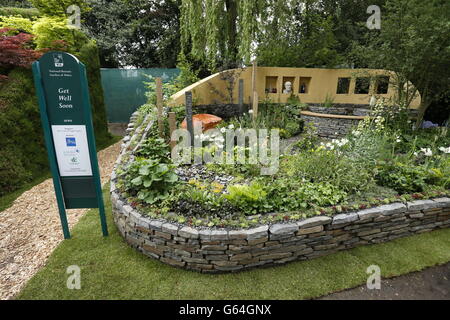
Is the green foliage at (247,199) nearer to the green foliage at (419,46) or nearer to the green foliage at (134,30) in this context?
the green foliage at (419,46)

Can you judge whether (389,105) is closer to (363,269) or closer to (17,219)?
(363,269)

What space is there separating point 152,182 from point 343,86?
31.1 ft

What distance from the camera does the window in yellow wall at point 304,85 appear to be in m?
8.75

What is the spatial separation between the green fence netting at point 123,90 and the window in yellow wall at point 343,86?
667cm

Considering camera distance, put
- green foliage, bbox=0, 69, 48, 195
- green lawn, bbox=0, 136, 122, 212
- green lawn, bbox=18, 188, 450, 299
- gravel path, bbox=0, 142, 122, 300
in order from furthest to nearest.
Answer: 1. green foliage, bbox=0, 69, 48, 195
2. green lawn, bbox=0, 136, 122, 212
3. gravel path, bbox=0, 142, 122, 300
4. green lawn, bbox=18, 188, 450, 299

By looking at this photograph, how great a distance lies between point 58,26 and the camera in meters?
5.25

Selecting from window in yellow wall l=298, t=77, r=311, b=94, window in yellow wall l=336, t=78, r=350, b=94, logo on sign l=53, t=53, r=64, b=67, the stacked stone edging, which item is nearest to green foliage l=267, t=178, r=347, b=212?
the stacked stone edging

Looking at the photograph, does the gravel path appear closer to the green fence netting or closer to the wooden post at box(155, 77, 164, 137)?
the wooden post at box(155, 77, 164, 137)

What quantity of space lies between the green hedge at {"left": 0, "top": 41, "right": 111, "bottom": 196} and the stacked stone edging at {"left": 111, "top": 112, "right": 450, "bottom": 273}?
2.52 m

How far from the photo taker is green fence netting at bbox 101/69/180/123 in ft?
29.0

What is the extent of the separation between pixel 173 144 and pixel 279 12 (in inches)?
233

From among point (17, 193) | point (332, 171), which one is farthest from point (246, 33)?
point (17, 193)

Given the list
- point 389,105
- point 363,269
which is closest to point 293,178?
point 363,269
